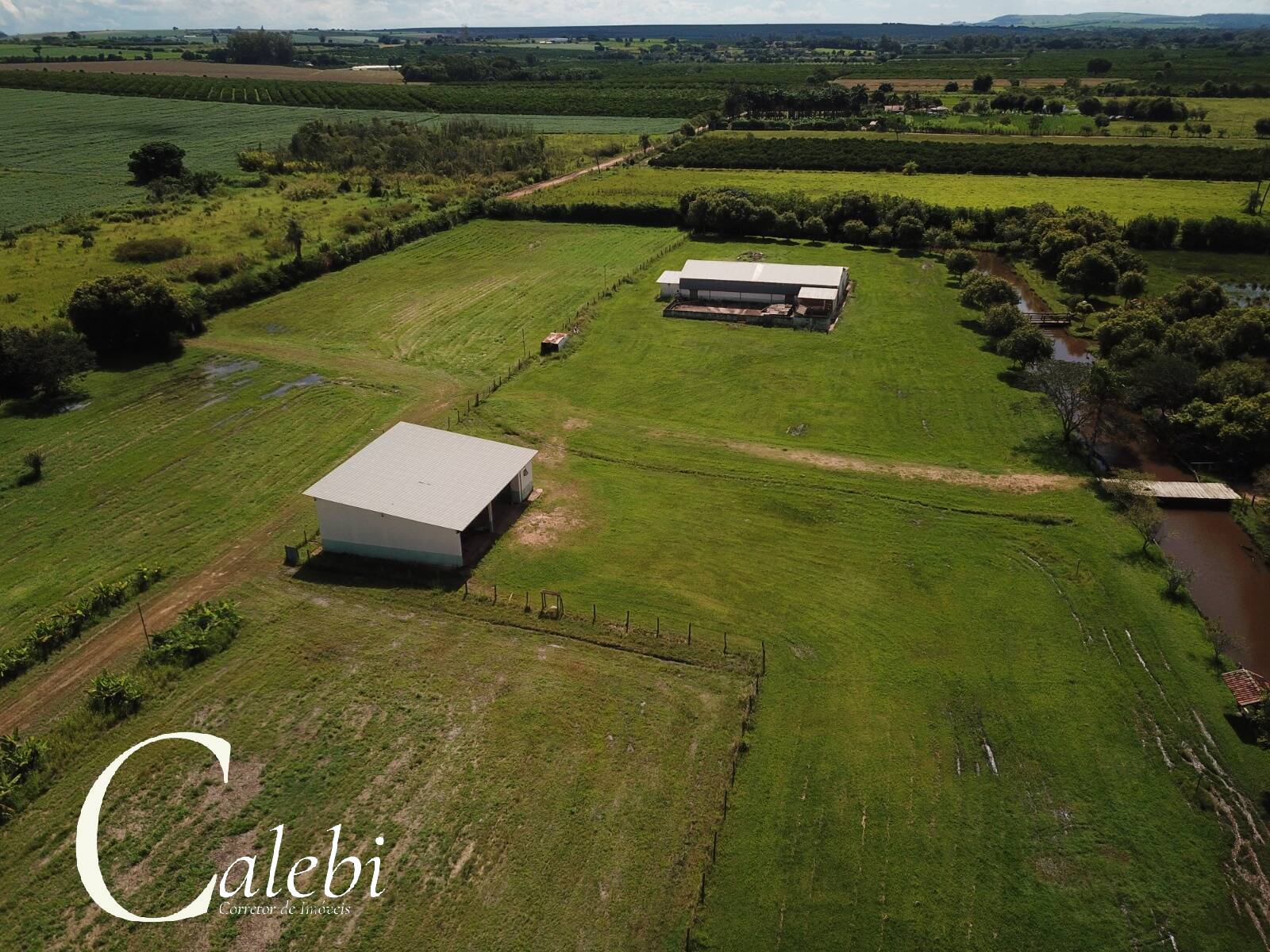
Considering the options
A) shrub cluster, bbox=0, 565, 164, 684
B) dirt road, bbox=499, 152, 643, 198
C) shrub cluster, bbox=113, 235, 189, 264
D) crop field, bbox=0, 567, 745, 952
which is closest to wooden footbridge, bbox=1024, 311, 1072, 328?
crop field, bbox=0, 567, 745, 952

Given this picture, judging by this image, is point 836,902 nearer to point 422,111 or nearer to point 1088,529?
point 1088,529

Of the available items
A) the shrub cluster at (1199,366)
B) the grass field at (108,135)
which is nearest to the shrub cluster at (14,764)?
the shrub cluster at (1199,366)

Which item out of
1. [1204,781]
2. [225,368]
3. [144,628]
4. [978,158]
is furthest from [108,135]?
[1204,781]

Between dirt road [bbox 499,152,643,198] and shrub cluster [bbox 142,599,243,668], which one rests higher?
dirt road [bbox 499,152,643,198]

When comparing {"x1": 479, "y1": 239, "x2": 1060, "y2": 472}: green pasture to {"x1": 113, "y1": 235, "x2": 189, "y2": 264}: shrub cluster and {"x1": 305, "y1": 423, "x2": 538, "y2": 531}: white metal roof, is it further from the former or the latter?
{"x1": 113, "y1": 235, "x2": 189, "y2": 264}: shrub cluster

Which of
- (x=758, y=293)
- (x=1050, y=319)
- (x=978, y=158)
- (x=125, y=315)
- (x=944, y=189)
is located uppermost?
(x=978, y=158)

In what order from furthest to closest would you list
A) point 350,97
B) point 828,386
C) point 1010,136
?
point 350,97
point 1010,136
point 828,386

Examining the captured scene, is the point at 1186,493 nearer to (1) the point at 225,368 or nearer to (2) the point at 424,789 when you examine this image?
(2) the point at 424,789
